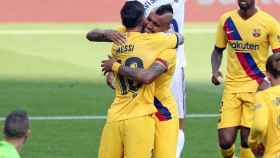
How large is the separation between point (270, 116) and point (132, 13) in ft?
5.11

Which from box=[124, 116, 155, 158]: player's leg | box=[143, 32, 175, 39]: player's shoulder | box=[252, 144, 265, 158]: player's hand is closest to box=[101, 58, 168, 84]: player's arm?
box=[143, 32, 175, 39]: player's shoulder

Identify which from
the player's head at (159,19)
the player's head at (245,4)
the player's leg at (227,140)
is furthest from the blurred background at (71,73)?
the player's head at (159,19)

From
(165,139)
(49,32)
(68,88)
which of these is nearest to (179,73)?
(165,139)

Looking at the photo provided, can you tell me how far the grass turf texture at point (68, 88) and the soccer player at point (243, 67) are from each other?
119 centimetres

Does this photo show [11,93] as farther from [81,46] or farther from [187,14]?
[187,14]

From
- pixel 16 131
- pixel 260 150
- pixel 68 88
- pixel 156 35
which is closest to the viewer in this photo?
pixel 16 131

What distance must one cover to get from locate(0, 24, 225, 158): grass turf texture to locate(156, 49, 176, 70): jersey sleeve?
13.4 ft

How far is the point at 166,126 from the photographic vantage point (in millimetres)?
9945

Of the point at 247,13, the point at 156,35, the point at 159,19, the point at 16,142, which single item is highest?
the point at 247,13

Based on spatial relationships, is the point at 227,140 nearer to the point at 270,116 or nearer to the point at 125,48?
the point at 125,48

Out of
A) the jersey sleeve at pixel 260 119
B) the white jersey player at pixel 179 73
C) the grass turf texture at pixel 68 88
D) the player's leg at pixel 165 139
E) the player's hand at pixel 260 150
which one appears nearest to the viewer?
the jersey sleeve at pixel 260 119

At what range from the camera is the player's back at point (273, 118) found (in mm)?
9023

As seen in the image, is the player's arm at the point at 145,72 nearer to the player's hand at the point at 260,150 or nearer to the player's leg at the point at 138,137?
the player's leg at the point at 138,137

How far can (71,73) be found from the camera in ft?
74.0
